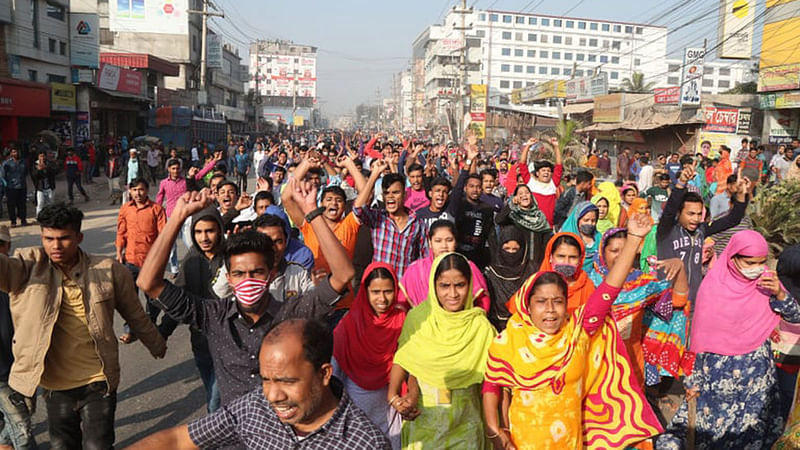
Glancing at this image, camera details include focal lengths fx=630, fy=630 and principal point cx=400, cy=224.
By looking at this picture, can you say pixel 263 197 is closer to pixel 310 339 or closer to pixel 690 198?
pixel 690 198

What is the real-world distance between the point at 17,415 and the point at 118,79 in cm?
2850

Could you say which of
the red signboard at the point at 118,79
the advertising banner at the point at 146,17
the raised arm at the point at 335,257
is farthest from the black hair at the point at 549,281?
the advertising banner at the point at 146,17

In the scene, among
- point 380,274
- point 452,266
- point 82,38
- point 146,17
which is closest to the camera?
point 452,266

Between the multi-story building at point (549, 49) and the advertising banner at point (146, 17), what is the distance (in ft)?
170

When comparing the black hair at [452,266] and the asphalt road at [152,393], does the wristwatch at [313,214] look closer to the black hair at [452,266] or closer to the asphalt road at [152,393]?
the black hair at [452,266]

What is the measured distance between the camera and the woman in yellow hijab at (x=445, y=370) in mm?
3236

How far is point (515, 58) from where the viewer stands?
3770 inches

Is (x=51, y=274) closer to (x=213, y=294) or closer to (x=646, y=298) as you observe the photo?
(x=213, y=294)

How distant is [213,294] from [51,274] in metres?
0.86

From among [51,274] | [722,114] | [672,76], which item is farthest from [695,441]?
[672,76]

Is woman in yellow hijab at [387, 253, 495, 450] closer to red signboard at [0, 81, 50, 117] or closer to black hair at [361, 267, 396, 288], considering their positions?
black hair at [361, 267, 396, 288]

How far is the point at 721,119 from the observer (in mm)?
22016

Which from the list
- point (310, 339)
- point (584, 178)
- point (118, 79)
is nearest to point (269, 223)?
point (310, 339)

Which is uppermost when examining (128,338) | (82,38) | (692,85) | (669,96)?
(82,38)
